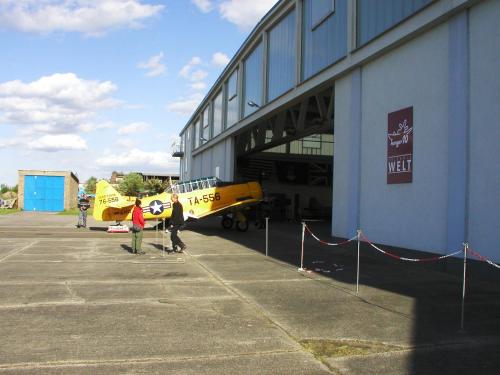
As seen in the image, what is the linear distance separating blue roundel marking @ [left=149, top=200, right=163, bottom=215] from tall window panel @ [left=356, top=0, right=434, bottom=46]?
11.5m

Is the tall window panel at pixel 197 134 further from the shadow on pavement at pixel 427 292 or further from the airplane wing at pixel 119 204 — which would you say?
the shadow on pavement at pixel 427 292

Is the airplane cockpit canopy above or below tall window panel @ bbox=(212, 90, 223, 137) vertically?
below

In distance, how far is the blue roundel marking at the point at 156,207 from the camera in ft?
71.4

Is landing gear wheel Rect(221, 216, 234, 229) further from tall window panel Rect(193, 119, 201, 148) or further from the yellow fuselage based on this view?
tall window panel Rect(193, 119, 201, 148)

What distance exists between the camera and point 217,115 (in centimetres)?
3722

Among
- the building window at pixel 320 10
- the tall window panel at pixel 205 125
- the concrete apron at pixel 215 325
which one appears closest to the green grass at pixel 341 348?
the concrete apron at pixel 215 325

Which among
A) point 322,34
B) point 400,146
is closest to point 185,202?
point 322,34

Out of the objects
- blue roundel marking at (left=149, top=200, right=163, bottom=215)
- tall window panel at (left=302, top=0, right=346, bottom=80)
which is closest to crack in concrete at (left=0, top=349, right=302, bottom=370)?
tall window panel at (left=302, top=0, right=346, bottom=80)

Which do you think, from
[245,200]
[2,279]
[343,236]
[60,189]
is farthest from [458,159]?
[60,189]

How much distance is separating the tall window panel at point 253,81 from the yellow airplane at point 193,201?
460 cm

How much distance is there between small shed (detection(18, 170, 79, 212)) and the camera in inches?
1907

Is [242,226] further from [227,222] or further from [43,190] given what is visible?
[43,190]

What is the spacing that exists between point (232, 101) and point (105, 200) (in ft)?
41.6

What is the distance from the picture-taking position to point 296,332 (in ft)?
19.7
